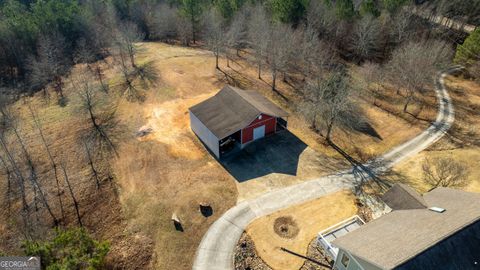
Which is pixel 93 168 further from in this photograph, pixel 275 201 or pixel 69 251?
pixel 275 201

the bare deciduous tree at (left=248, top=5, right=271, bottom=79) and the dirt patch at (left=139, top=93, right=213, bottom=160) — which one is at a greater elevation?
the bare deciduous tree at (left=248, top=5, right=271, bottom=79)

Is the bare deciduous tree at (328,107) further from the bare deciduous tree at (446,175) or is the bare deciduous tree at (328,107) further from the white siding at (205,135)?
the white siding at (205,135)

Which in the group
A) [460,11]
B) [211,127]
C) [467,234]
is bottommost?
[211,127]

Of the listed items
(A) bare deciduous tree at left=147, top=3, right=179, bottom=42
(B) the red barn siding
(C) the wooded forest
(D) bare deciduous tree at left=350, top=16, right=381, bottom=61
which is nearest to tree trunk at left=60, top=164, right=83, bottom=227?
(C) the wooded forest

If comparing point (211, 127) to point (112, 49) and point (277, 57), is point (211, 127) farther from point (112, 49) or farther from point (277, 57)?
point (112, 49)

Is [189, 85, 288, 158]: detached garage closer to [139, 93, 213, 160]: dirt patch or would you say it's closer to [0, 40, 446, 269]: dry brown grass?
[139, 93, 213, 160]: dirt patch

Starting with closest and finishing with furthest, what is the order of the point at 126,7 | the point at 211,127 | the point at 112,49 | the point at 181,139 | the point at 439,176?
the point at 439,176, the point at 211,127, the point at 181,139, the point at 112,49, the point at 126,7

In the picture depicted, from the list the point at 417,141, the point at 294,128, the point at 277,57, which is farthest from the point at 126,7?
the point at 417,141
